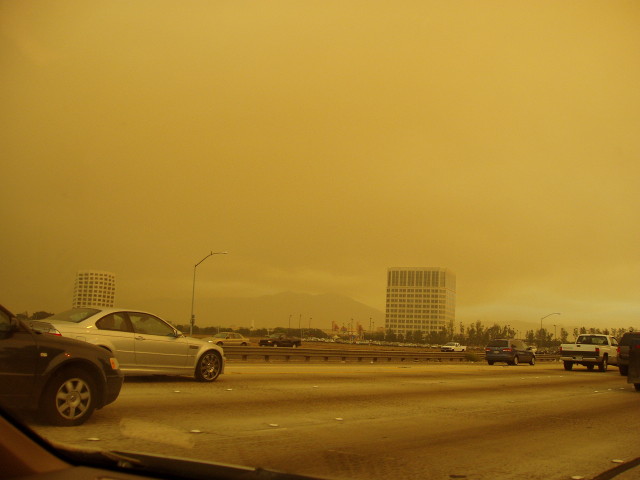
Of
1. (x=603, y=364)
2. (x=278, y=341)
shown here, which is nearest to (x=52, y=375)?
(x=603, y=364)

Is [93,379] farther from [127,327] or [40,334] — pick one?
[127,327]

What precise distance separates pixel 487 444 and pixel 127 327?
26.5 feet

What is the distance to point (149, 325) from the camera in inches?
562

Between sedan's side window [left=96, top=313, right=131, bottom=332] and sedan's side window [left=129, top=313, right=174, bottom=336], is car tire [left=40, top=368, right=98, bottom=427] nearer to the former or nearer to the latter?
sedan's side window [left=96, top=313, right=131, bottom=332]

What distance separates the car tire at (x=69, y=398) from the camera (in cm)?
784

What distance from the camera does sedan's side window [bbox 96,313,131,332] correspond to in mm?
13273

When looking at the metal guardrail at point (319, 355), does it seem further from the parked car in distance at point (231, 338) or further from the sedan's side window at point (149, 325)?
the sedan's side window at point (149, 325)

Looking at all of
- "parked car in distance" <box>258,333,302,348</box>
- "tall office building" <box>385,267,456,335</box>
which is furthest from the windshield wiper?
"tall office building" <box>385,267,456,335</box>

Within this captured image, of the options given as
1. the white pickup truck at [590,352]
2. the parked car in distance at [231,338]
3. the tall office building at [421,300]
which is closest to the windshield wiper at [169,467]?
the white pickup truck at [590,352]

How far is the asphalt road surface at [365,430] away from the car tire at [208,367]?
17.7 inches

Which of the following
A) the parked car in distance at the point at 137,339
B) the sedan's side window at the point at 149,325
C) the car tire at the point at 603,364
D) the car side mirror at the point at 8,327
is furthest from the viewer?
the car tire at the point at 603,364

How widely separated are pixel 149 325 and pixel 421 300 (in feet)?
519

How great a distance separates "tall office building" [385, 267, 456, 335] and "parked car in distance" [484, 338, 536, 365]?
119m

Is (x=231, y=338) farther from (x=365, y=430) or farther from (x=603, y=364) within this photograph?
(x=365, y=430)
